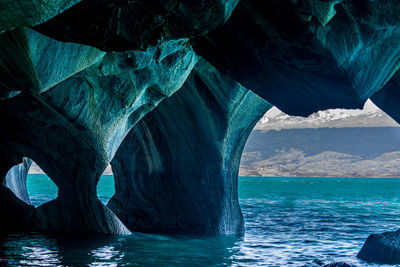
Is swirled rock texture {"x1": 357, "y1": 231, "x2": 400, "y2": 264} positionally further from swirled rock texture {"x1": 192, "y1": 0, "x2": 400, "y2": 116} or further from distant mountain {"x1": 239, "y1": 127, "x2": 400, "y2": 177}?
distant mountain {"x1": 239, "y1": 127, "x2": 400, "y2": 177}

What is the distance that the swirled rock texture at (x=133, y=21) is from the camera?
429 cm

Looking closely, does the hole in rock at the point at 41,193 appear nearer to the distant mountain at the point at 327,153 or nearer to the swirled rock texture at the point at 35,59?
the swirled rock texture at the point at 35,59

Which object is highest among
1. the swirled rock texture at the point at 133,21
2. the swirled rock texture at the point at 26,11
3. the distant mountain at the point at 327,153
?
the distant mountain at the point at 327,153

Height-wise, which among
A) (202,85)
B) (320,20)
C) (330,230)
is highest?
(202,85)

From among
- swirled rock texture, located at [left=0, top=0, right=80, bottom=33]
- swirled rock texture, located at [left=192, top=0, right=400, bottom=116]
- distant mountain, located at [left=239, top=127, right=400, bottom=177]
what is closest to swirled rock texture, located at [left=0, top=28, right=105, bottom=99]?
swirled rock texture, located at [left=0, top=0, right=80, bottom=33]

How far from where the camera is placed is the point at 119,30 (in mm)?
4406

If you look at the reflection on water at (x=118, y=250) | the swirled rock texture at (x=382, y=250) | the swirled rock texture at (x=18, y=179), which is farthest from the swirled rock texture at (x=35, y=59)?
the swirled rock texture at (x=18, y=179)

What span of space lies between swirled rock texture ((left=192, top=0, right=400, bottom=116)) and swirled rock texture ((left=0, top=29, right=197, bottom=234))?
1.19 meters

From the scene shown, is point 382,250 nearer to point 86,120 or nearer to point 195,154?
point 195,154

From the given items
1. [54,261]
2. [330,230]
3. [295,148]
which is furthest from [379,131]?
[54,261]

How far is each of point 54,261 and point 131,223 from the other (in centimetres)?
663

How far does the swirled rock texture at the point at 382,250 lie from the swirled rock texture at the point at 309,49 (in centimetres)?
389

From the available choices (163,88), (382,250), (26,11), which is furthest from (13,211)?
(26,11)

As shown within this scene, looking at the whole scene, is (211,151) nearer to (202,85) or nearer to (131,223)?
(202,85)
